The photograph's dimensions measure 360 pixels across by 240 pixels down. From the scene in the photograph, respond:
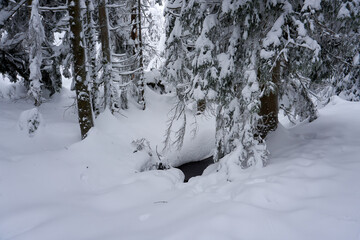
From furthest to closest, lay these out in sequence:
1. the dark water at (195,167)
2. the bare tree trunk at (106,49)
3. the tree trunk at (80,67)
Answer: the dark water at (195,167)
the bare tree trunk at (106,49)
the tree trunk at (80,67)

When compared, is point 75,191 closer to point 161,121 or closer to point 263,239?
point 263,239

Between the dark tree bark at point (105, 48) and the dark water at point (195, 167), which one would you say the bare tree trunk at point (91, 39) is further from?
Answer: the dark water at point (195, 167)

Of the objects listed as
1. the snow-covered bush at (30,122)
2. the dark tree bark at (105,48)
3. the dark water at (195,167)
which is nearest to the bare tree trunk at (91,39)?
the dark tree bark at (105,48)

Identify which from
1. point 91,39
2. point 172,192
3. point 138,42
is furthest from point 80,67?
point 138,42

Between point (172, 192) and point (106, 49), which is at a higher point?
point (106, 49)

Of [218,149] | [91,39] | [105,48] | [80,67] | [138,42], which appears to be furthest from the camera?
[138,42]

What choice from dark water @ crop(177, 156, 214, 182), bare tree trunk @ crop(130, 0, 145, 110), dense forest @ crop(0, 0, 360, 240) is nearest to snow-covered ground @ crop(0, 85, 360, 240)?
dense forest @ crop(0, 0, 360, 240)

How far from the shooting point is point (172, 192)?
4.84 metres

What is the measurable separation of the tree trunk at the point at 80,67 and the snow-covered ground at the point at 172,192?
2.03 feet

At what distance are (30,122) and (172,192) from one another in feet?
16.6

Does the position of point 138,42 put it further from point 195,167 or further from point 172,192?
point 172,192

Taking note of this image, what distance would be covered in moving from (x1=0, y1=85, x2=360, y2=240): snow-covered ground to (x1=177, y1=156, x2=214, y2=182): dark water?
3949mm

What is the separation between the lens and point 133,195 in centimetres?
464

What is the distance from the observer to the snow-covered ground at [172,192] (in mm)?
2975
